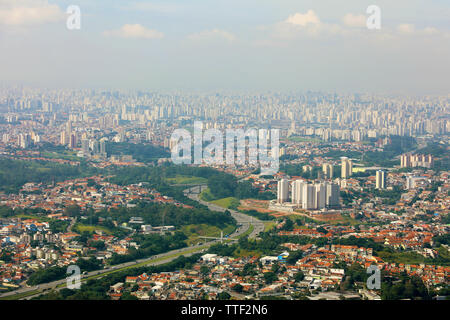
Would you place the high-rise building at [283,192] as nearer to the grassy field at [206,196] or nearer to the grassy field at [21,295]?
the grassy field at [206,196]

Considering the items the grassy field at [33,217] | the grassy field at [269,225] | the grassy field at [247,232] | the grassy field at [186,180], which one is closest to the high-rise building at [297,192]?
the grassy field at [269,225]

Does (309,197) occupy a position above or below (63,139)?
below

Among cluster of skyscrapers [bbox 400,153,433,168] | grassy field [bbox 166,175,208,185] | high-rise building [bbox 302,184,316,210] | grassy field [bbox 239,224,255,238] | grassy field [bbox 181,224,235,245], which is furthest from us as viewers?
cluster of skyscrapers [bbox 400,153,433,168]

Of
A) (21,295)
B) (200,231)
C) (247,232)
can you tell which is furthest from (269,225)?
(21,295)

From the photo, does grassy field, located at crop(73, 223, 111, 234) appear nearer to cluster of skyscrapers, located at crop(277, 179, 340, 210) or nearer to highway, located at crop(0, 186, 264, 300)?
highway, located at crop(0, 186, 264, 300)

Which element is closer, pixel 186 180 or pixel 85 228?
pixel 85 228

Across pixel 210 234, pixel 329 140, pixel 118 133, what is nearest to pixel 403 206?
pixel 210 234

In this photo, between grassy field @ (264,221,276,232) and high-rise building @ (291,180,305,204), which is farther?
high-rise building @ (291,180,305,204)

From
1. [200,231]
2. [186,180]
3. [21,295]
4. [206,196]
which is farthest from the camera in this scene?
[186,180]

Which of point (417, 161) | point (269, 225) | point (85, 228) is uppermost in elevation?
point (417, 161)

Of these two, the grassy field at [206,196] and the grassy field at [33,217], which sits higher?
the grassy field at [33,217]

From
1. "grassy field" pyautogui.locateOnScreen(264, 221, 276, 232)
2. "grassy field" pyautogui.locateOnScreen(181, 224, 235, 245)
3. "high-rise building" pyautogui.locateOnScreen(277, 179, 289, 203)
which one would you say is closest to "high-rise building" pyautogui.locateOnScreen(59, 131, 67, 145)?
"high-rise building" pyautogui.locateOnScreen(277, 179, 289, 203)

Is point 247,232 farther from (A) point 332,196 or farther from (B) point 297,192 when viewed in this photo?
(A) point 332,196
